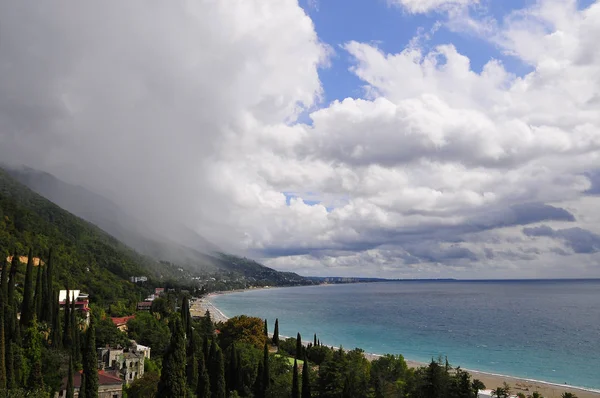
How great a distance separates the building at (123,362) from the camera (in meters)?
49.9

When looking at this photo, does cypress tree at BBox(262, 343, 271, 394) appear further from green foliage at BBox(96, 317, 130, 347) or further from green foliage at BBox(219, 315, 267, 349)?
green foliage at BBox(219, 315, 267, 349)

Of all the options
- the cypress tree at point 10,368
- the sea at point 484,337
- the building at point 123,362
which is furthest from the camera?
the sea at point 484,337

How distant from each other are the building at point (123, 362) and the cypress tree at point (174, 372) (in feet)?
72.5

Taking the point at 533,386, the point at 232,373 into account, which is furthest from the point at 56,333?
the point at 533,386

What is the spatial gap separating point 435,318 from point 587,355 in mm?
70320

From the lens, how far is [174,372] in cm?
3020

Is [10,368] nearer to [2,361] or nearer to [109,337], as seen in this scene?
[2,361]

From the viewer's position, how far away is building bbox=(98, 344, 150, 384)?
4991 centimetres

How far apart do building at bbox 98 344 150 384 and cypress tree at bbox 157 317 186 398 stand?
72.5 ft

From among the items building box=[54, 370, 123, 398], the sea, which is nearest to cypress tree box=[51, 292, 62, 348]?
building box=[54, 370, 123, 398]

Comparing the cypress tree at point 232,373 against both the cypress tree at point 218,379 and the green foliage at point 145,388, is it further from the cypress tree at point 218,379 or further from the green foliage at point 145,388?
the green foliage at point 145,388

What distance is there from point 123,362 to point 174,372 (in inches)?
972

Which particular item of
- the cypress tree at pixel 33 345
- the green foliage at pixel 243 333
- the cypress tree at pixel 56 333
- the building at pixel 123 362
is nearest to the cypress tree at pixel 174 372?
the cypress tree at pixel 33 345

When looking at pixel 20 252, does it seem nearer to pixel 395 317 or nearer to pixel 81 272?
pixel 81 272
